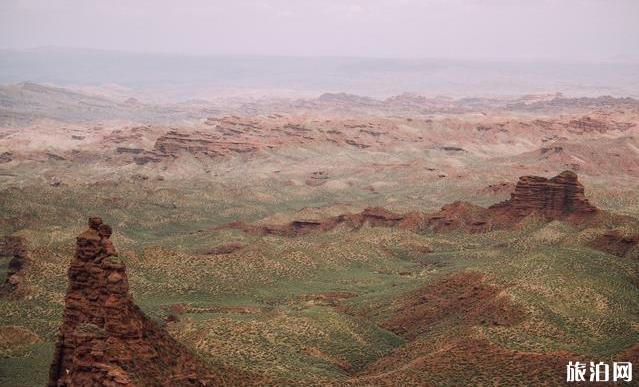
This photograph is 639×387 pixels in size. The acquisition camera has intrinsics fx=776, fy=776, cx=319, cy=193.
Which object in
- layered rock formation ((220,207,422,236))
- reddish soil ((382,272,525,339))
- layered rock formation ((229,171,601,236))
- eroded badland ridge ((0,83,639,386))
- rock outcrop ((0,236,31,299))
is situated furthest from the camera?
layered rock formation ((220,207,422,236))

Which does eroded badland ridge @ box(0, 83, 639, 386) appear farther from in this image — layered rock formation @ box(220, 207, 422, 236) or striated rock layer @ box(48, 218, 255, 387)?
layered rock formation @ box(220, 207, 422, 236)

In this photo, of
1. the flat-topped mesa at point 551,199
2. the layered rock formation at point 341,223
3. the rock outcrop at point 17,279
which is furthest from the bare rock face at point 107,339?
the flat-topped mesa at point 551,199

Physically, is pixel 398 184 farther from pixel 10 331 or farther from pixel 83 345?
pixel 83 345

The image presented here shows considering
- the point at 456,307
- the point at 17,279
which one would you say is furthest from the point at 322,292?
the point at 17,279

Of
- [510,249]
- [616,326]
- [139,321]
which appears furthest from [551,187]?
[139,321]

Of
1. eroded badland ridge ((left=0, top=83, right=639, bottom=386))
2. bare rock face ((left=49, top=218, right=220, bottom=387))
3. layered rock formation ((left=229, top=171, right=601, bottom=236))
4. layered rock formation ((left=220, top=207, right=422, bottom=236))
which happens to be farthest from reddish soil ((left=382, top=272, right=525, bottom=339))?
layered rock formation ((left=220, top=207, right=422, bottom=236))

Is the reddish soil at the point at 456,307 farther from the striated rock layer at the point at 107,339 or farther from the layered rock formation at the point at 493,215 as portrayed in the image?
the layered rock formation at the point at 493,215
